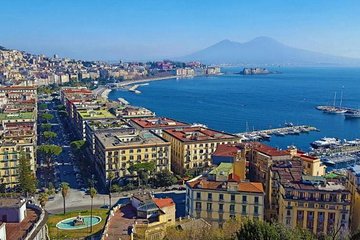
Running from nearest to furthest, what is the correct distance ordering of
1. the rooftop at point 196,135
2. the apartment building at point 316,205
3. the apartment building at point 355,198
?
the apartment building at point 316,205 → the apartment building at point 355,198 → the rooftop at point 196,135

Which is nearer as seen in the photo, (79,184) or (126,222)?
(126,222)

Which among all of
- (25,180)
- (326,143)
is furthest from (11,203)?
(326,143)

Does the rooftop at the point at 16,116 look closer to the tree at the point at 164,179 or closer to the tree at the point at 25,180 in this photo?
the tree at the point at 25,180

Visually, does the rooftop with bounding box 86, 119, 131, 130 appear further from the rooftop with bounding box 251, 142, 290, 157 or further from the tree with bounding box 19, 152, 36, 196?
the rooftop with bounding box 251, 142, 290, 157

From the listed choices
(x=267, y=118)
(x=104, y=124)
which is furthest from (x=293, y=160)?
(x=267, y=118)

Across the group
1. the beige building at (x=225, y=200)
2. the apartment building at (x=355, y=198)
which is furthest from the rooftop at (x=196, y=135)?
the apartment building at (x=355, y=198)

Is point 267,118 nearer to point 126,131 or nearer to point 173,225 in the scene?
point 126,131
